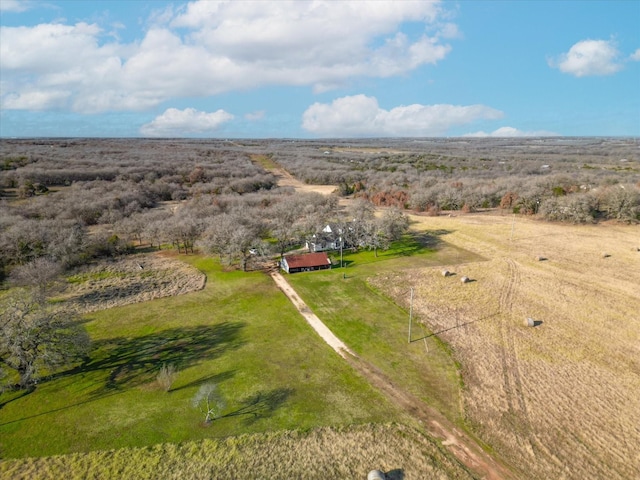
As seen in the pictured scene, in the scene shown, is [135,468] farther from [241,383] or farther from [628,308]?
[628,308]

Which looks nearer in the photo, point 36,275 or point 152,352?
point 152,352

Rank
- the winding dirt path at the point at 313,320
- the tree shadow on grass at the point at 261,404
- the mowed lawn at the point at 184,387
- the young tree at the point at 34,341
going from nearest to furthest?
the mowed lawn at the point at 184,387 → the tree shadow on grass at the point at 261,404 → the young tree at the point at 34,341 → the winding dirt path at the point at 313,320

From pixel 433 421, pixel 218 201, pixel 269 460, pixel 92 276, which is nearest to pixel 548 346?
pixel 433 421

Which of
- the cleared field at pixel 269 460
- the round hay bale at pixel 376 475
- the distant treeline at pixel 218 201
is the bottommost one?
the cleared field at pixel 269 460

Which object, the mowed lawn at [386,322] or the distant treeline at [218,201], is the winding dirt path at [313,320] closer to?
the mowed lawn at [386,322]

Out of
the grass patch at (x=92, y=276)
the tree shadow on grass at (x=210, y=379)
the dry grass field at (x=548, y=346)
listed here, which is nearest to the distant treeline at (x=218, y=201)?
the grass patch at (x=92, y=276)

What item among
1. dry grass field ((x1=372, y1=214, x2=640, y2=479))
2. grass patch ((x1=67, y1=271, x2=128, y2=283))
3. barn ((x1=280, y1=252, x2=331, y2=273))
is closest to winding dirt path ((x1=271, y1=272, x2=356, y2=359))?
barn ((x1=280, y1=252, x2=331, y2=273))

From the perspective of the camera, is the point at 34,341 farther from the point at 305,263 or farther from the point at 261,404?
the point at 305,263

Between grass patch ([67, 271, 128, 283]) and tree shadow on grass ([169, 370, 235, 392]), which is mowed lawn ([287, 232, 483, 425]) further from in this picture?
grass patch ([67, 271, 128, 283])
